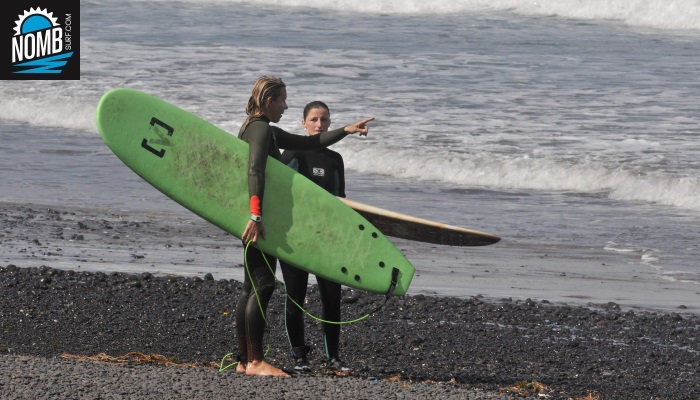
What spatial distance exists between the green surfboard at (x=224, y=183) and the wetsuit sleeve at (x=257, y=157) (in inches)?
9.8

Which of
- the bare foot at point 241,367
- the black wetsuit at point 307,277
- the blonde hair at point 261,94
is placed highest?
the blonde hair at point 261,94

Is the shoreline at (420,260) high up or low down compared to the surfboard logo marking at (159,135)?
down

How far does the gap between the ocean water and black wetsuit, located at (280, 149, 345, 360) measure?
1989 mm

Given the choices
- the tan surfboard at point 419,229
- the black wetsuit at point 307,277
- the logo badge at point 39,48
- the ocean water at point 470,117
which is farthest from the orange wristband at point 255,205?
the logo badge at point 39,48

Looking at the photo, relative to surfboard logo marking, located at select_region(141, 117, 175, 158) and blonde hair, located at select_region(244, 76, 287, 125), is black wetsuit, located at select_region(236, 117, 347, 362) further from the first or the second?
surfboard logo marking, located at select_region(141, 117, 175, 158)

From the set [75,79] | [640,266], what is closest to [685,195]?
[640,266]

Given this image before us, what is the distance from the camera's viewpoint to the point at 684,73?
752 inches

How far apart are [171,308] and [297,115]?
29.7ft

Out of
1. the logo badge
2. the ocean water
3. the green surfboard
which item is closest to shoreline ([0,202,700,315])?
the ocean water

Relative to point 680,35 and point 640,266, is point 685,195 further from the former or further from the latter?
point 680,35

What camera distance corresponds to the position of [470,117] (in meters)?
15.2

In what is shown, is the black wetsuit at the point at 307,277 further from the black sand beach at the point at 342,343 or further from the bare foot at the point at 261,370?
the bare foot at the point at 261,370

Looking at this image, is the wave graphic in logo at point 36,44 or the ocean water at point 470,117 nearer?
the ocean water at point 470,117

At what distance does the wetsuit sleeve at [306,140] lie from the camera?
5.07 metres
